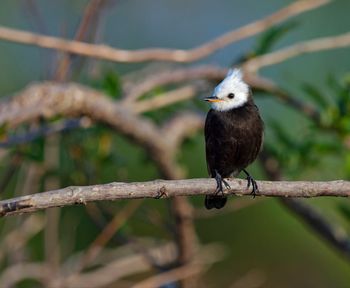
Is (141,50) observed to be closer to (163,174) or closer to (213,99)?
(213,99)

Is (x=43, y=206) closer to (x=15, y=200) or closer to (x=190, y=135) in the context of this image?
(x=15, y=200)

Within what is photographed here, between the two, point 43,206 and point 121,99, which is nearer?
point 43,206

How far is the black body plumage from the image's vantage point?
4801 mm

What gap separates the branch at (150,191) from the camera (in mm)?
2795

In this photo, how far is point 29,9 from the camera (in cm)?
502

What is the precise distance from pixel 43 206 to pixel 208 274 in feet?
13.7

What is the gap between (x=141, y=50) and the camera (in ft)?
15.6

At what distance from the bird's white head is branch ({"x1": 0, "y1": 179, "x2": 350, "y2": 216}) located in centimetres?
A: 142

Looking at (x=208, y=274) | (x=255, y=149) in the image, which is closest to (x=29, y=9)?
(x=255, y=149)

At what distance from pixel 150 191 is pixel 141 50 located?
190 centimetres

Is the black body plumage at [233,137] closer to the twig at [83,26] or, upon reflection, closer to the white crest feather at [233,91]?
the white crest feather at [233,91]

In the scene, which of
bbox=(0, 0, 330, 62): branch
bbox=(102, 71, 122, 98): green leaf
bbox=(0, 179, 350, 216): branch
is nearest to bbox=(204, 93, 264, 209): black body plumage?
bbox=(0, 0, 330, 62): branch

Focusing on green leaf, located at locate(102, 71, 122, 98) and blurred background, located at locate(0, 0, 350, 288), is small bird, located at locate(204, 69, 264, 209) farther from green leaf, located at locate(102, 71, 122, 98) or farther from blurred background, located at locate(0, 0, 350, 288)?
green leaf, located at locate(102, 71, 122, 98)

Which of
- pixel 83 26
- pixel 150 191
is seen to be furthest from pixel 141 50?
pixel 150 191
